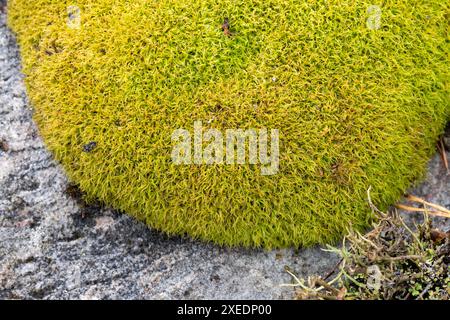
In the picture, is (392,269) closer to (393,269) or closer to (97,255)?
(393,269)

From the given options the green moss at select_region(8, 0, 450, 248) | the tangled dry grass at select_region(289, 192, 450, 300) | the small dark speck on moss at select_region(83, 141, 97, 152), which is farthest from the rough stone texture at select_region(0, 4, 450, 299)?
the tangled dry grass at select_region(289, 192, 450, 300)

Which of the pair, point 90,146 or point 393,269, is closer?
point 393,269

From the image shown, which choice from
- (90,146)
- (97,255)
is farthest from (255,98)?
(97,255)

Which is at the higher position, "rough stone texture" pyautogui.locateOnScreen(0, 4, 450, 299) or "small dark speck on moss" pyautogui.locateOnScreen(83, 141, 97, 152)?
"small dark speck on moss" pyautogui.locateOnScreen(83, 141, 97, 152)

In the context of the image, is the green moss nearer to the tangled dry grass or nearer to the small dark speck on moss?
the small dark speck on moss

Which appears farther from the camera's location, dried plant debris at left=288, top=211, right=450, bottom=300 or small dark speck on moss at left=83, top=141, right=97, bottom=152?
small dark speck on moss at left=83, top=141, right=97, bottom=152

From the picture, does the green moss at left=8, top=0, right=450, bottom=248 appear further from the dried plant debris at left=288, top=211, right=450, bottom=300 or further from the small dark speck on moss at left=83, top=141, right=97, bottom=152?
the dried plant debris at left=288, top=211, right=450, bottom=300
